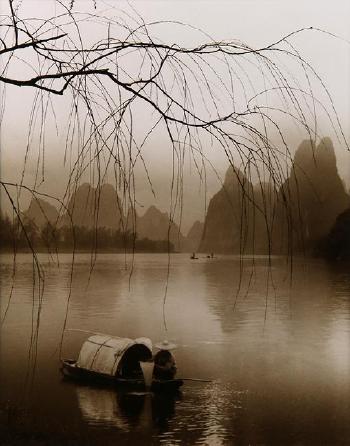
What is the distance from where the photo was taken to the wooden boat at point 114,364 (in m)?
10.7

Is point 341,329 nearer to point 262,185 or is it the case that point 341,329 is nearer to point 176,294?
point 176,294

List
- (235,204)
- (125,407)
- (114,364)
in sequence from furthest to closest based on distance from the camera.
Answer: (125,407)
(114,364)
(235,204)

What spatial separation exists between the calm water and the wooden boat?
11.5 inches

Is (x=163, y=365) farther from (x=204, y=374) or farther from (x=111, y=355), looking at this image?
(x=204, y=374)

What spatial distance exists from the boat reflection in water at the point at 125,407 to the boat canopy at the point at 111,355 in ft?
1.19

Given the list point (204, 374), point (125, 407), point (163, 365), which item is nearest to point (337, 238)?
point (204, 374)

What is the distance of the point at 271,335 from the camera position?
67.8 ft

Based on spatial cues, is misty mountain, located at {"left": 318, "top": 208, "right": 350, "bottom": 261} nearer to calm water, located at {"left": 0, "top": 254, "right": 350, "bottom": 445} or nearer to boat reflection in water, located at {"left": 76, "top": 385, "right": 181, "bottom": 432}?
calm water, located at {"left": 0, "top": 254, "right": 350, "bottom": 445}

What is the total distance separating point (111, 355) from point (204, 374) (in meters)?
3.77

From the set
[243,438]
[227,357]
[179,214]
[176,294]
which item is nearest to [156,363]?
[243,438]

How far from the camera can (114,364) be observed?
10805 millimetres

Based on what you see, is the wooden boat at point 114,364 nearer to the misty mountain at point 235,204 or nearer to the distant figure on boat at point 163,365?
the distant figure on boat at point 163,365

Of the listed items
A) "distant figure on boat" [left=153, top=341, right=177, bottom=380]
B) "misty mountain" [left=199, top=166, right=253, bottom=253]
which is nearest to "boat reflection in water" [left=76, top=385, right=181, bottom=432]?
"distant figure on boat" [left=153, top=341, right=177, bottom=380]

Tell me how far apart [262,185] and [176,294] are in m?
31.3
